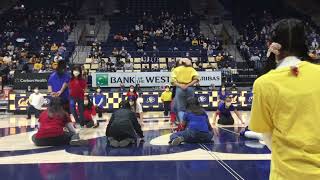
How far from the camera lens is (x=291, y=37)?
194 centimetres

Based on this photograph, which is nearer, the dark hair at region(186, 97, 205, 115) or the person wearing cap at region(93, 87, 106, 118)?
the dark hair at region(186, 97, 205, 115)

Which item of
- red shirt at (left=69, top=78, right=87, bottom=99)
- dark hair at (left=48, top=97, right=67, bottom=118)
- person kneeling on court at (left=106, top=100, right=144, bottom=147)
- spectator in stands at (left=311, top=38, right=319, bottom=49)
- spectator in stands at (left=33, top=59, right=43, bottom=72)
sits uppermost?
spectator in stands at (left=311, top=38, right=319, bottom=49)

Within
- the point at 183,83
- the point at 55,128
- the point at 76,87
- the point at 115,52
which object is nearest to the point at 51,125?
the point at 55,128

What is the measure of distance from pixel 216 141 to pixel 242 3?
29.0 meters

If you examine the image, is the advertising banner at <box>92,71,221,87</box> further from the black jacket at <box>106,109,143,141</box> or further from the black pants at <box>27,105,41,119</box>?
the black jacket at <box>106,109,143,141</box>

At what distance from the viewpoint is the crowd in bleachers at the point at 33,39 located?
22.9m

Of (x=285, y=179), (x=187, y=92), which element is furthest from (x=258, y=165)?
(x=285, y=179)

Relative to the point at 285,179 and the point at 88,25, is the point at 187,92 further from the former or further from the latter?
the point at 88,25

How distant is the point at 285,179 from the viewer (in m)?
1.92

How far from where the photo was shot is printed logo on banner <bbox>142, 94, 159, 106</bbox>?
61.5 ft

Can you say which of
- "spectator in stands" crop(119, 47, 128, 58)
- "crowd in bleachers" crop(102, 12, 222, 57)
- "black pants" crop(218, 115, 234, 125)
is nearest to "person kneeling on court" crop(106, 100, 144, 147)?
"black pants" crop(218, 115, 234, 125)

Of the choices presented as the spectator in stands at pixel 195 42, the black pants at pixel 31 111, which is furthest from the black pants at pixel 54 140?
the spectator in stands at pixel 195 42

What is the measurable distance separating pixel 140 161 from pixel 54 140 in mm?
2289

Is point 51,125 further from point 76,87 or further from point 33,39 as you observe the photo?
point 33,39
